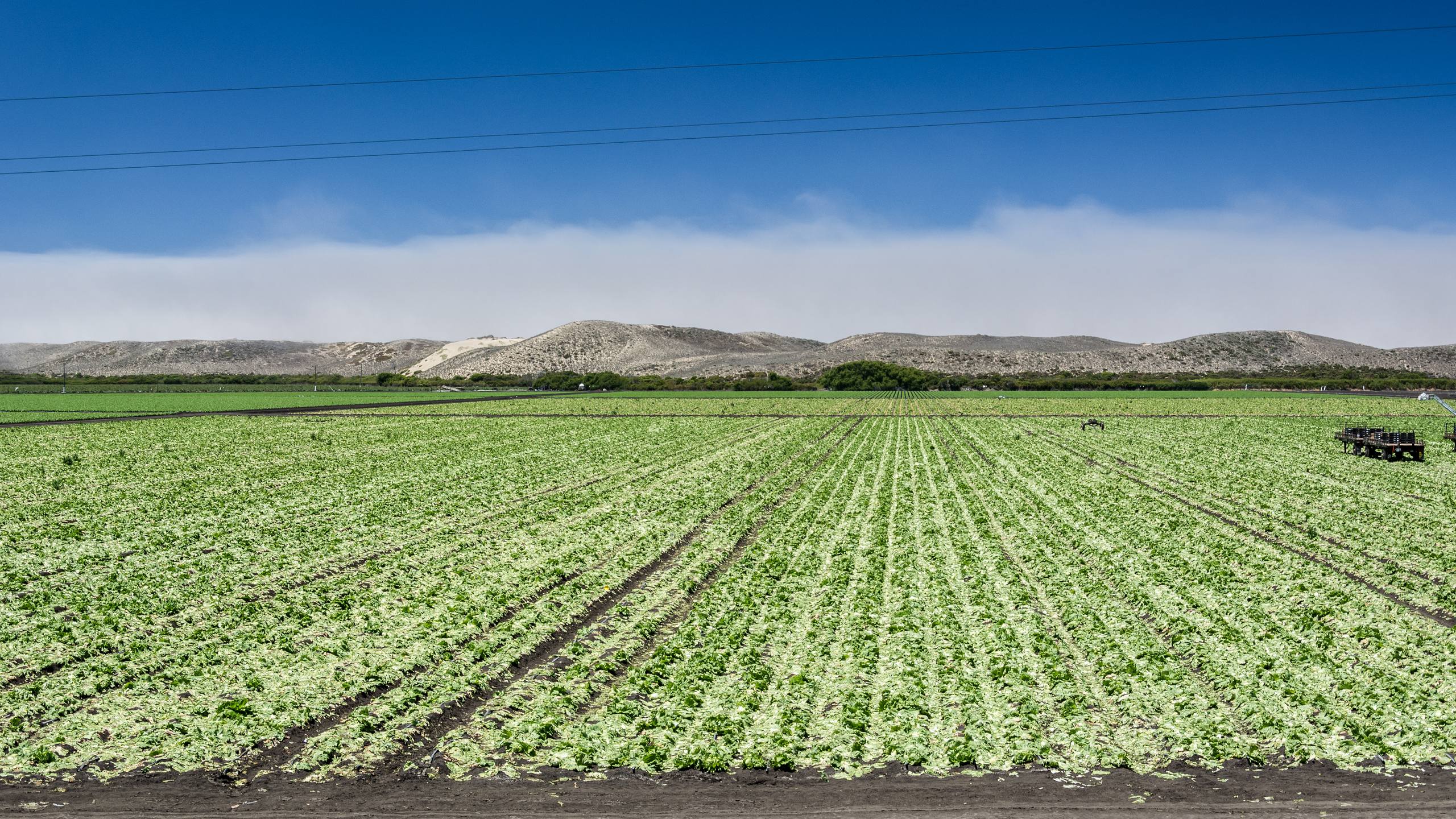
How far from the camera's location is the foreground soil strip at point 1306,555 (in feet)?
42.9

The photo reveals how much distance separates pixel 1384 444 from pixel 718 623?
32.6 meters

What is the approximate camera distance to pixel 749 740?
8742 mm

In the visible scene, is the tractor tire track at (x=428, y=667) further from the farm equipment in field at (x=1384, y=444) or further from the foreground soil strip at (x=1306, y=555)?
the farm equipment in field at (x=1384, y=444)

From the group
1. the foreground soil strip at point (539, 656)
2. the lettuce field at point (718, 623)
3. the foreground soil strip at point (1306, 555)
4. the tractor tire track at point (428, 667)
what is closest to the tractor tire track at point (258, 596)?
the lettuce field at point (718, 623)

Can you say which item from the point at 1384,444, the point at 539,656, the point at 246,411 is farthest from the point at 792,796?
the point at 246,411

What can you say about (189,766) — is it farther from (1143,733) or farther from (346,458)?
(346,458)

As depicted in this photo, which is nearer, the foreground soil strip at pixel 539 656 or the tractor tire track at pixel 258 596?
the foreground soil strip at pixel 539 656

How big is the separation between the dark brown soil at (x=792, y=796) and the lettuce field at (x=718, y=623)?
227 millimetres

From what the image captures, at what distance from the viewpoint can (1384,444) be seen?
115 ft

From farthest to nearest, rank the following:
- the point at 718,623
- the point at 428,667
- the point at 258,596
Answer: the point at 258,596, the point at 718,623, the point at 428,667

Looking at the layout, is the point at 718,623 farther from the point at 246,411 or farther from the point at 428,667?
the point at 246,411

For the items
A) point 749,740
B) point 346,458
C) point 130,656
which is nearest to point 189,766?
point 130,656

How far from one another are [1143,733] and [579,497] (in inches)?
693

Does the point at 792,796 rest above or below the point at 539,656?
below
